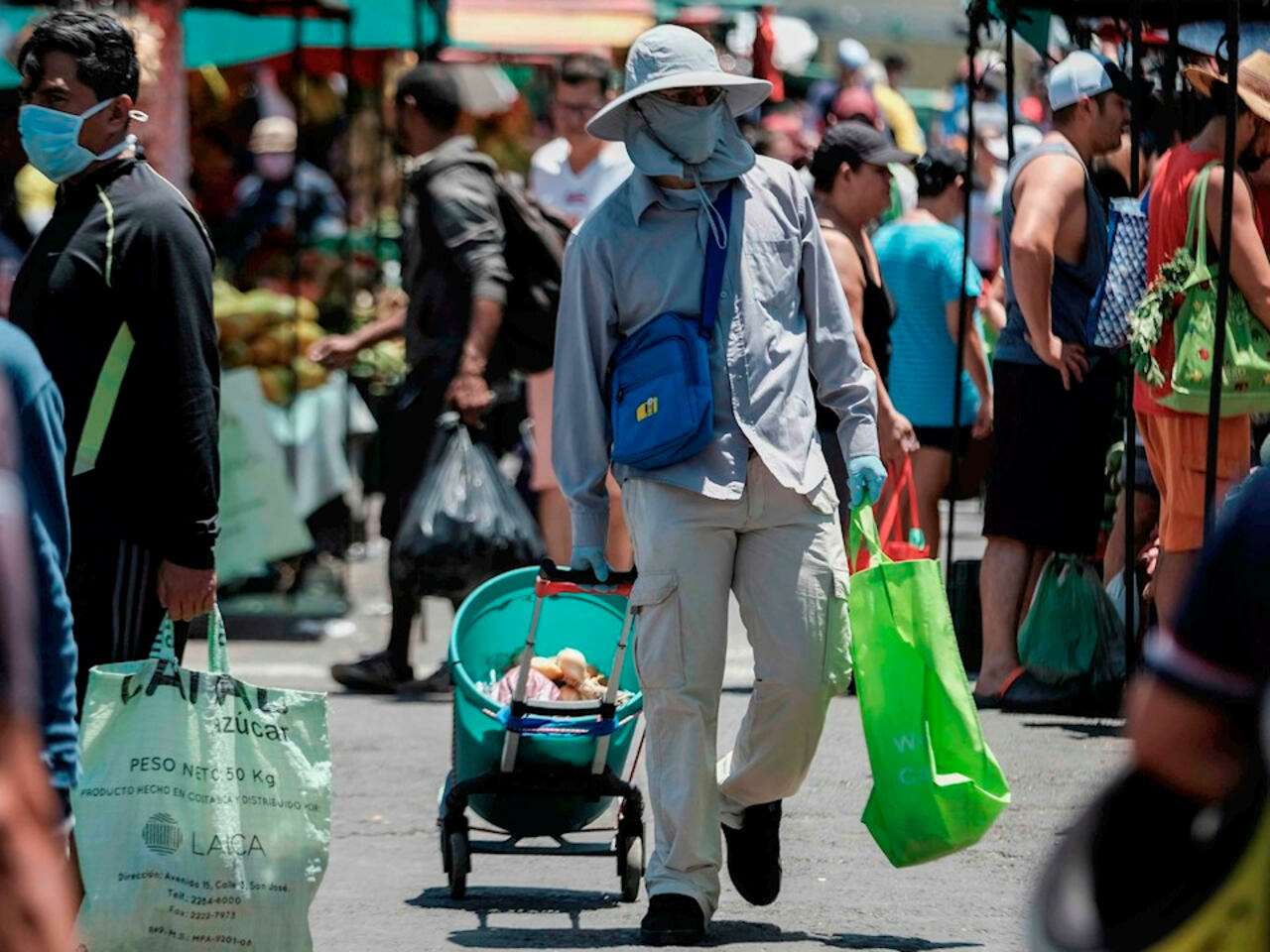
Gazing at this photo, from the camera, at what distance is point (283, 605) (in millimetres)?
11953

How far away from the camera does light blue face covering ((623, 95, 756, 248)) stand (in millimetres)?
5672

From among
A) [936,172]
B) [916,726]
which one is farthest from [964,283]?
[916,726]

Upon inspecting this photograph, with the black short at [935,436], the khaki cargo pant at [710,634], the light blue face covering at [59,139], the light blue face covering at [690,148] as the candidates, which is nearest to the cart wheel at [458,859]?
the khaki cargo pant at [710,634]

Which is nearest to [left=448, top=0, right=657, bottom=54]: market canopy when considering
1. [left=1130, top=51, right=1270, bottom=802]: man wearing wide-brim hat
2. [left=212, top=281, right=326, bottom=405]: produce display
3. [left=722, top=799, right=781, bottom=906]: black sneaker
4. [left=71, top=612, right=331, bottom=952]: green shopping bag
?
[left=212, top=281, right=326, bottom=405]: produce display

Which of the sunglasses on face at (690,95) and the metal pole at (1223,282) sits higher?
the sunglasses on face at (690,95)

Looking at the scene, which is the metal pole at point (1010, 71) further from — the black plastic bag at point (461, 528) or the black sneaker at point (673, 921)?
the black sneaker at point (673, 921)

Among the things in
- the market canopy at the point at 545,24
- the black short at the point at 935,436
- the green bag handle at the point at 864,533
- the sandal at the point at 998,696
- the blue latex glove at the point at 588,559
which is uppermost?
the market canopy at the point at 545,24

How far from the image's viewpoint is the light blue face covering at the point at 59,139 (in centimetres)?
493

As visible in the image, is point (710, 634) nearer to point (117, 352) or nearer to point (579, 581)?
point (579, 581)

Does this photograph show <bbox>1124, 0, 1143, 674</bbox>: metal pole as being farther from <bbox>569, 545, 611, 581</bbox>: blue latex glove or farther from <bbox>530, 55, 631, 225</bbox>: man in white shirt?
<bbox>530, 55, 631, 225</bbox>: man in white shirt

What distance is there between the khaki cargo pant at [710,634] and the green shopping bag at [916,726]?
9 cm

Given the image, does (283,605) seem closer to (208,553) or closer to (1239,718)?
(208,553)

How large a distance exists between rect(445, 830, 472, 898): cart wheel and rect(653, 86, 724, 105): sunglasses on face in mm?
1819

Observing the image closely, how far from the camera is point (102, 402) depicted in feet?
16.0
